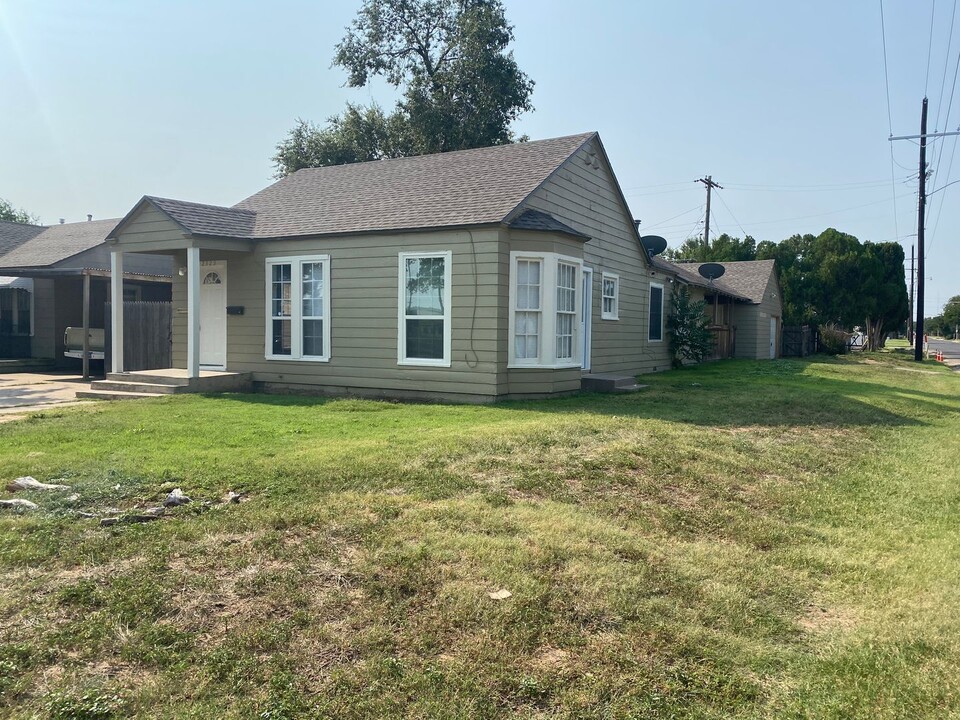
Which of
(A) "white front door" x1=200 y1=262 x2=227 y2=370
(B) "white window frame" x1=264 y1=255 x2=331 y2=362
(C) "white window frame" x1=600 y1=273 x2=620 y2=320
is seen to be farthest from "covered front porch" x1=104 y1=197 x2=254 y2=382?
(C) "white window frame" x1=600 y1=273 x2=620 y2=320

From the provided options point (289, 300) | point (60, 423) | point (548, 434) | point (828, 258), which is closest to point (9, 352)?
point (289, 300)

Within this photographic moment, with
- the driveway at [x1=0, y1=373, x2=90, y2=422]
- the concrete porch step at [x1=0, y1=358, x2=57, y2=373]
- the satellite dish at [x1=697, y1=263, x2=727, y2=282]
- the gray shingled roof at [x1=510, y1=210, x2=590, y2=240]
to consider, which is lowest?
the driveway at [x1=0, y1=373, x2=90, y2=422]

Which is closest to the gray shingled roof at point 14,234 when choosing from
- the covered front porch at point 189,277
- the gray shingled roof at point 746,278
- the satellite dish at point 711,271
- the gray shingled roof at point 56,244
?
the gray shingled roof at point 56,244

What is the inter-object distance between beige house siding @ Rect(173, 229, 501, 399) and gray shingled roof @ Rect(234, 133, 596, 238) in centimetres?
31

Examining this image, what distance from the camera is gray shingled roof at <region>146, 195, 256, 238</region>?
1273 centimetres

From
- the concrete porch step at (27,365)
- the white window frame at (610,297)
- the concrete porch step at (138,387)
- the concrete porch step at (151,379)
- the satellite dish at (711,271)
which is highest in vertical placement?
the satellite dish at (711,271)

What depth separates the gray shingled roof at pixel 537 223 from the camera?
11148mm

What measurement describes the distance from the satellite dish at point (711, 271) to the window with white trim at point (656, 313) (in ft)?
28.4

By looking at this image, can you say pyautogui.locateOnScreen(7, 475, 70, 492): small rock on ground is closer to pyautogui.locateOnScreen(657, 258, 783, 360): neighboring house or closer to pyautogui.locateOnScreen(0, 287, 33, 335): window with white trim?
pyautogui.locateOnScreen(0, 287, 33, 335): window with white trim

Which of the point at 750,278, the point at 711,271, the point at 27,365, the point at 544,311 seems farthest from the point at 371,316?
the point at 750,278

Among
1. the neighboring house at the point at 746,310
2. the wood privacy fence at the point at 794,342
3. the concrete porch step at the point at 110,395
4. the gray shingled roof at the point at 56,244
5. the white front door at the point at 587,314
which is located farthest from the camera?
the wood privacy fence at the point at 794,342

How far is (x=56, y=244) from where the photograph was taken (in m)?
22.0

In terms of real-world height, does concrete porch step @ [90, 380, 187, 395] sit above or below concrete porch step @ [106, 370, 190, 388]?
below

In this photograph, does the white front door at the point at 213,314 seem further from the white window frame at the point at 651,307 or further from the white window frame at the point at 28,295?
the white window frame at the point at 28,295
